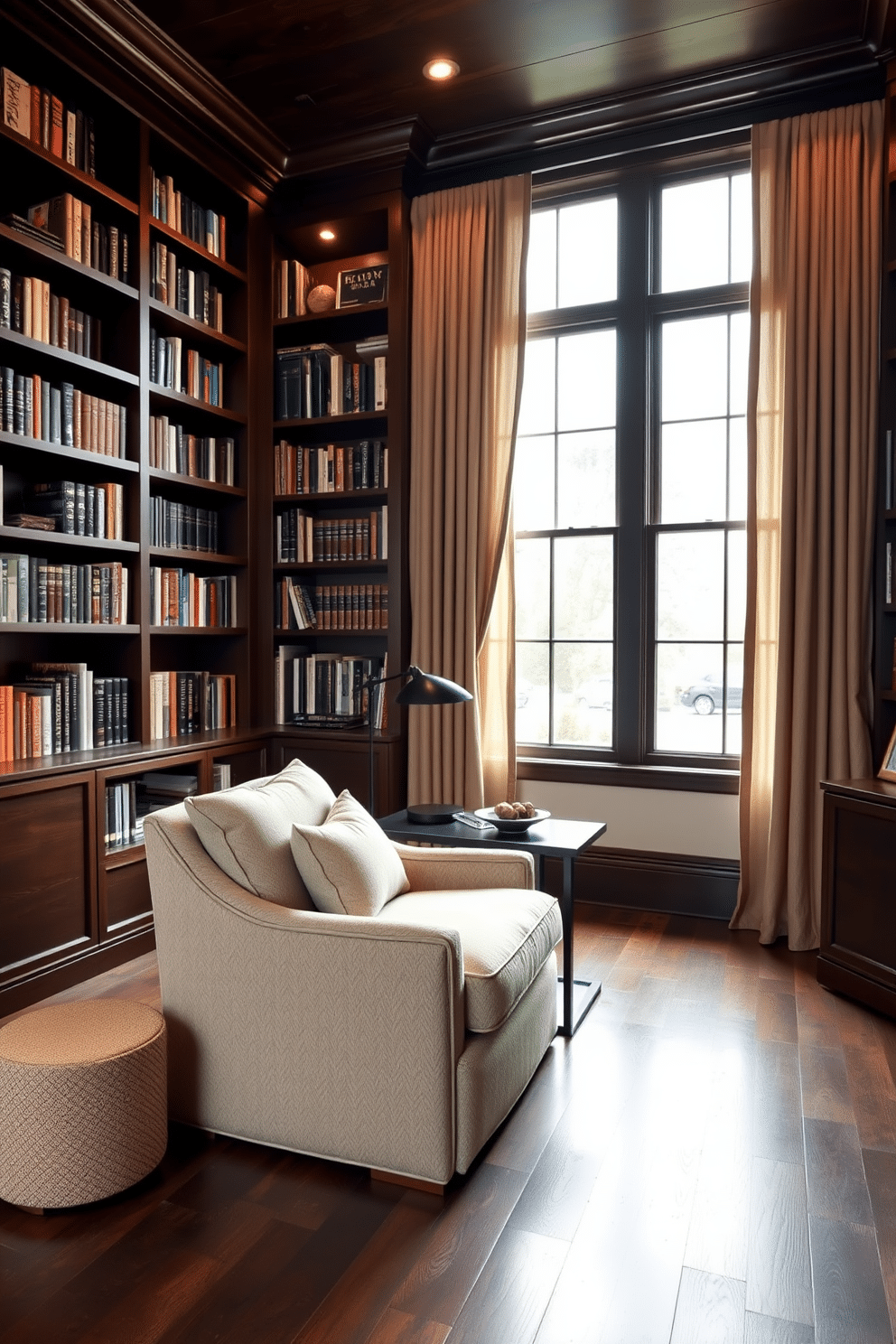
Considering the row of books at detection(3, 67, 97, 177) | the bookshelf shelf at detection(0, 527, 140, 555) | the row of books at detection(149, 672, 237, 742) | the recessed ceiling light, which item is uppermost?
the recessed ceiling light

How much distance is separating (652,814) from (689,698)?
21.1 inches

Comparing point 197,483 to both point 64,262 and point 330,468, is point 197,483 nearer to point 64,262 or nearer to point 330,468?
point 330,468

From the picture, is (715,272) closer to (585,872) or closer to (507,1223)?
(585,872)

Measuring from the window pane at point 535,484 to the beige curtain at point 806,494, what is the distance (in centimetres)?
94

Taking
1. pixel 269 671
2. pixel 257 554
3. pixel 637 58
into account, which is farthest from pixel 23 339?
pixel 637 58

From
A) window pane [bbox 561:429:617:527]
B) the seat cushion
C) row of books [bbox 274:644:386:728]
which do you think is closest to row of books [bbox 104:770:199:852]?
row of books [bbox 274:644:386:728]

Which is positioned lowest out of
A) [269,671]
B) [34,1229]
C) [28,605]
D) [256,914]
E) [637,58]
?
[34,1229]

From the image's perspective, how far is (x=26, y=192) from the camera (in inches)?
133

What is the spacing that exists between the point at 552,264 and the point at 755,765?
2.44 metres

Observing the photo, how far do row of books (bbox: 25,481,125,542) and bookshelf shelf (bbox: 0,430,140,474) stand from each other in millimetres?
91

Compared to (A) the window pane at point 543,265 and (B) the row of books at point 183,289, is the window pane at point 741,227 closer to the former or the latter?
(A) the window pane at point 543,265

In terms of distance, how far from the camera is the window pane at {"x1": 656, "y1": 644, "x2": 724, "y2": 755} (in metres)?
3.99

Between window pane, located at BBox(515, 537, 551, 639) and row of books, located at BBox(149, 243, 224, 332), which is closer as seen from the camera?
row of books, located at BBox(149, 243, 224, 332)

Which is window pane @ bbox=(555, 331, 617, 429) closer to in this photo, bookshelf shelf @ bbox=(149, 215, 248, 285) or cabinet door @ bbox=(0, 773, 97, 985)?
bookshelf shelf @ bbox=(149, 215, 248, 285)
